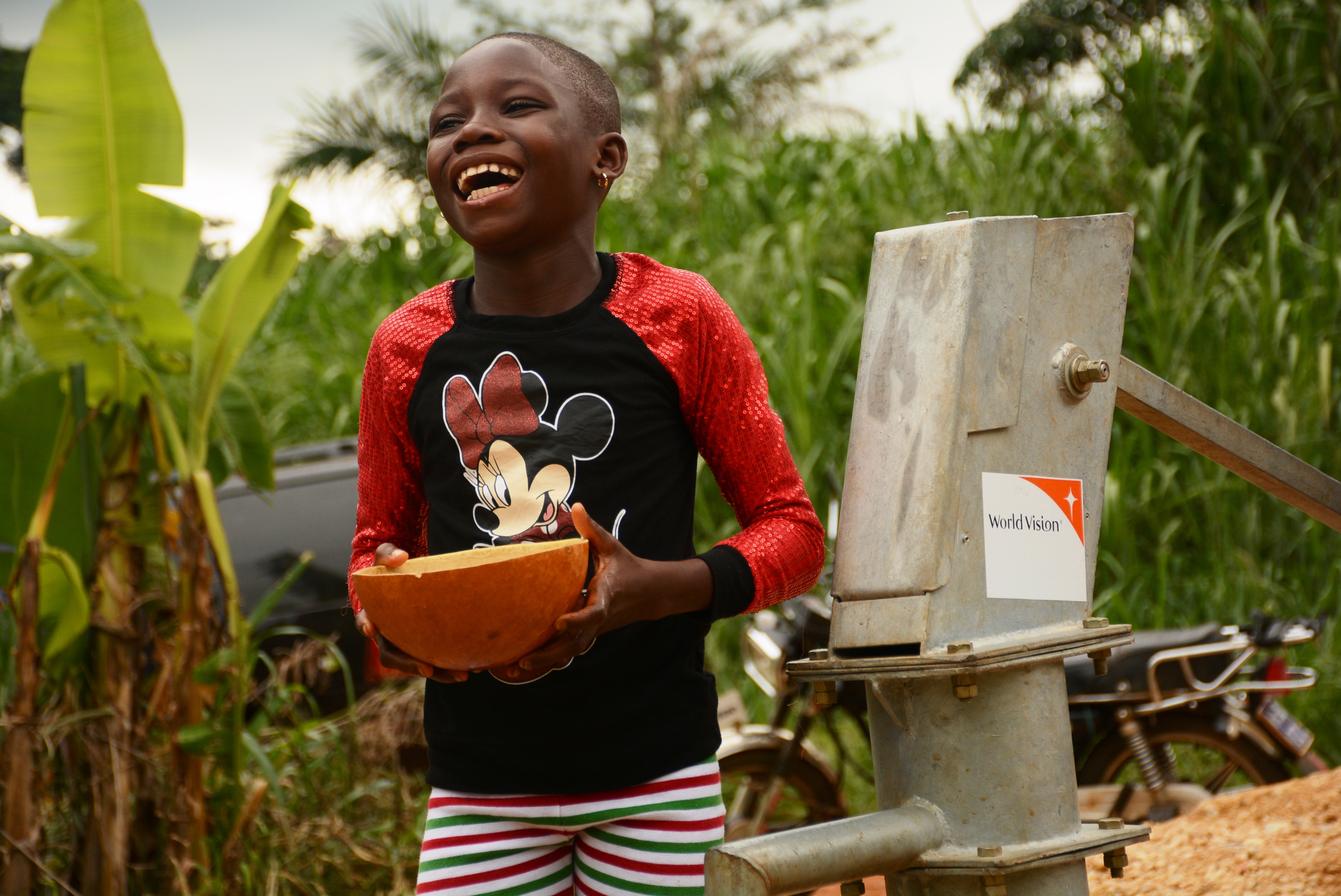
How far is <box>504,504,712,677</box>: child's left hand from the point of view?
1183mm

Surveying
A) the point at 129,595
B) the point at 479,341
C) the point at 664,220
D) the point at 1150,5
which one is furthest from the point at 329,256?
the point at 479,341

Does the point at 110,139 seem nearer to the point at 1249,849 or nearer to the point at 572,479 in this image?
the point at 572,479

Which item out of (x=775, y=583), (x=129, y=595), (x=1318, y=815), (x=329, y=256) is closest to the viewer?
(x=775, y=583)

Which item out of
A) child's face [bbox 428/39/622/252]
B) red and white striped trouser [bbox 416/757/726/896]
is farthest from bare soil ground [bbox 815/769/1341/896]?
child's face [bbox 428/39/622/252]

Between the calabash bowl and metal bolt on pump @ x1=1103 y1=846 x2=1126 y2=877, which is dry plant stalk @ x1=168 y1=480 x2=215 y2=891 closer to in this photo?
the calabash bowl

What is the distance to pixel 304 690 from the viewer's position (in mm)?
3719

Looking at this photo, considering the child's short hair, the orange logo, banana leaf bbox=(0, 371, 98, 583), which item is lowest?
the orange logo

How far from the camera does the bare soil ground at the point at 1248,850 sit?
2.28 m

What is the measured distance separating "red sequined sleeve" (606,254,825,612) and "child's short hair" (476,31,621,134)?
233mm

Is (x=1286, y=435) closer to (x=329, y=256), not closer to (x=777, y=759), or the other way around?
(x=777, y=759)

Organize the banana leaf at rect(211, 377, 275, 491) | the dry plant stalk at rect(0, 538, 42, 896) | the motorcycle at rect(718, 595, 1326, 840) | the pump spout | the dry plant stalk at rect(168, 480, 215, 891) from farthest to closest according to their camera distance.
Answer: the motorcycle at rect(718, 595, 1326, 840), the banana leaf at rect(211, 377, 275, 491), the dry plant stalk at rect(168, 480, 215, 891), the dry plant stalk at rect(0, 538, 42, 896), the pump spout

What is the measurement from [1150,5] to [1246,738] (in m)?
4.19

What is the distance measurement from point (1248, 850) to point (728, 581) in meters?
1.74

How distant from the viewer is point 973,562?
125 centimetres
